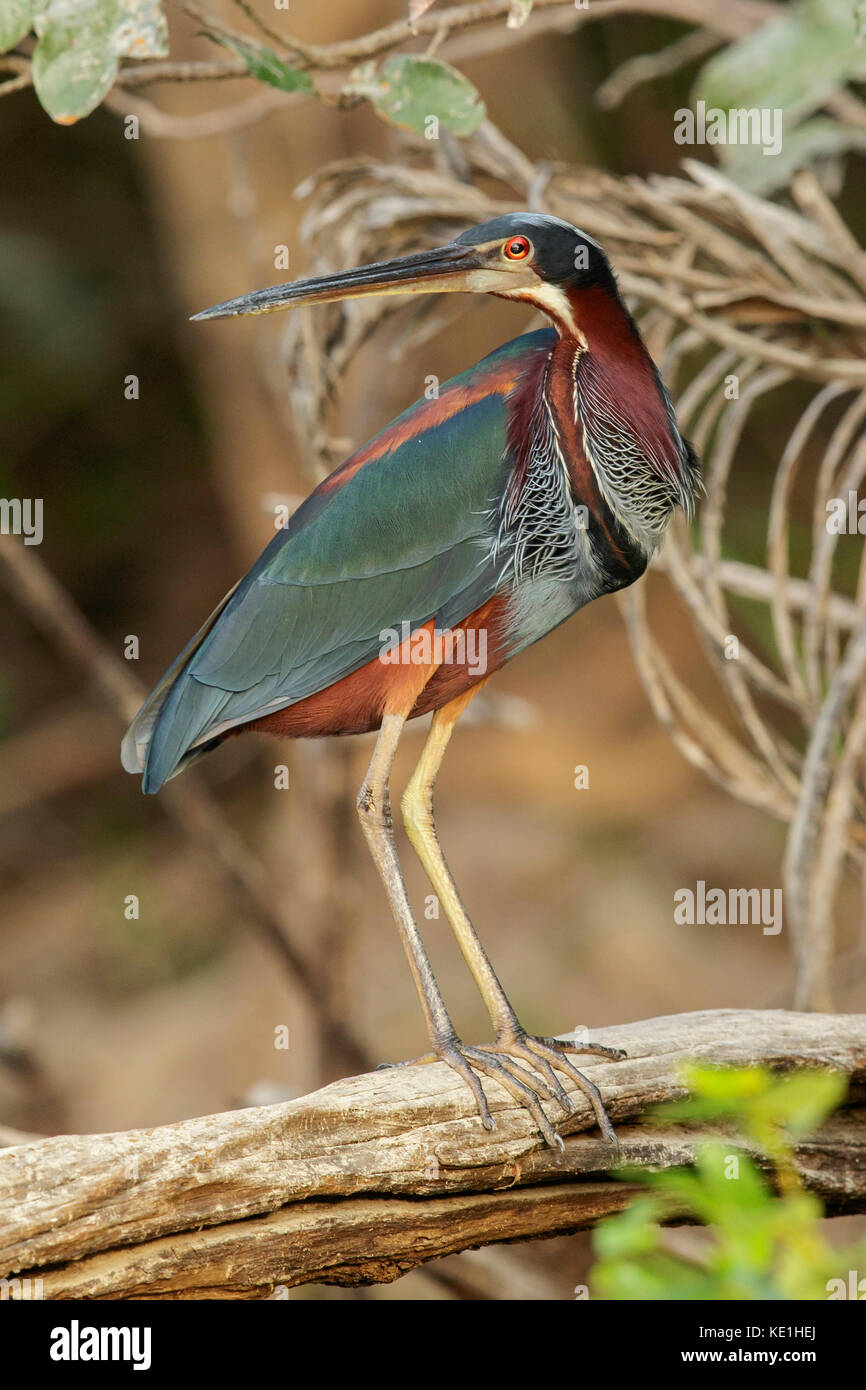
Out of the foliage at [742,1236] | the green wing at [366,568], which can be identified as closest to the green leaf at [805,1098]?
the foliage at [742,1236]

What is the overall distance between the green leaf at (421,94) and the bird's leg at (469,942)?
1.08 m

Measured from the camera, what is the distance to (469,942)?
2492 millimetres

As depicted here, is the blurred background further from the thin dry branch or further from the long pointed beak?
the long pointed beak

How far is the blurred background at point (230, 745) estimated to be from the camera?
541cm

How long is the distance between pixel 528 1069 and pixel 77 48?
1.93m

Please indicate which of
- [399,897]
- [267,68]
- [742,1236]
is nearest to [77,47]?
[267,68]

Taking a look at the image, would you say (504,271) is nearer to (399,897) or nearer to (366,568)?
(366,568)

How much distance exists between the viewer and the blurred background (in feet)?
17.8

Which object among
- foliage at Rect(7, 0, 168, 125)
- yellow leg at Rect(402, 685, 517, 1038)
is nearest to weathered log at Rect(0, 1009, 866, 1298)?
yellow leg at Rect(402, 685, 517, 1038)

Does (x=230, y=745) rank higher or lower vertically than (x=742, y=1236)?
higher

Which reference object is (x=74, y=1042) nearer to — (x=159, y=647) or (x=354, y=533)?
(x=159, y=647)

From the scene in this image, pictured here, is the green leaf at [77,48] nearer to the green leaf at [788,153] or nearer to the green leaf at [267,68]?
the green leaf at [267,68]
